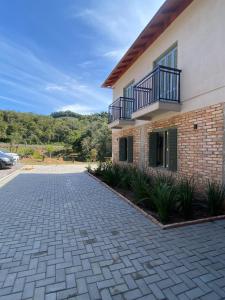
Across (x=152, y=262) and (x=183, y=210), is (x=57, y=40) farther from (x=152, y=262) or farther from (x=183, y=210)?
(x=152, y=262)

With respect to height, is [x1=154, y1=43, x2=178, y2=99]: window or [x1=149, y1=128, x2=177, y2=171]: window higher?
[x1=154, y1=43, x2=178, y2=99]: window

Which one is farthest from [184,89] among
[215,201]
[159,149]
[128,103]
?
[128,103]

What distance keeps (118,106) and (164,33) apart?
4.79m

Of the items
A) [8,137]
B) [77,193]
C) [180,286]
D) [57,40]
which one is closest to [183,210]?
[180,286]

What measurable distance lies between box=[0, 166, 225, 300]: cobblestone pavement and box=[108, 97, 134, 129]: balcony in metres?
6.51

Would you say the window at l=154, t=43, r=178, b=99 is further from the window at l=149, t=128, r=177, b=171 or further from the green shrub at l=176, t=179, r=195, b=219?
the green shrub at l=176, t=179, r=195, b=219

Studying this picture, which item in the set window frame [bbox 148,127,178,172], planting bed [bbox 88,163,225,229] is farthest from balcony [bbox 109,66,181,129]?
planting bed [bbox 88,163,225,229]

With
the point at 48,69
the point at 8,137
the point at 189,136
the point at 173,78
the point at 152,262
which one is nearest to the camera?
the point at 152,262

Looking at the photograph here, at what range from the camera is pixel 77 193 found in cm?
726

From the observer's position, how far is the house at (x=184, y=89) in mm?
5297

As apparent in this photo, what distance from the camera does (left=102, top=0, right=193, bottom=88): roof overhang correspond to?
6407 millimetres

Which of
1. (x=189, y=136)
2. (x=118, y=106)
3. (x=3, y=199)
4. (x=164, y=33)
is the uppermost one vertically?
(x=164, y=33)

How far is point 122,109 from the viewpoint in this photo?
11.4m

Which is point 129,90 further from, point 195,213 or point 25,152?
point 25,152
